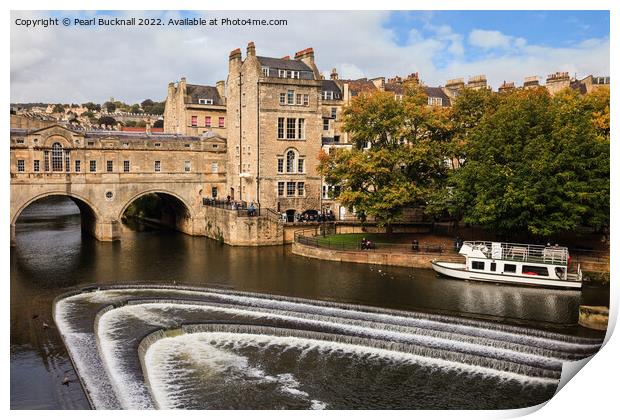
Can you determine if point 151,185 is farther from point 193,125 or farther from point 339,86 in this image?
point 339,86

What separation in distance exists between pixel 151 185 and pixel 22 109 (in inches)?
394

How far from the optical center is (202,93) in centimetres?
5638

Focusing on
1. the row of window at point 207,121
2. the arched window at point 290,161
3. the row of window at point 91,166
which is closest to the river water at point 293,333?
the row of window at point 91,166

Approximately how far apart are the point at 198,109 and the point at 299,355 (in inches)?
1542

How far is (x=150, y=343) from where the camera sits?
20.2 meters

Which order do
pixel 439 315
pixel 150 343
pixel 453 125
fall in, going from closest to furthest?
1. pixel 150 343
2. pixel 439 315
3. pixel 453 125

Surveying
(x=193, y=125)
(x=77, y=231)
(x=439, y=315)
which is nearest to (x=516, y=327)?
(x=439, y=315)

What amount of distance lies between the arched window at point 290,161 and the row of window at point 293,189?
2.83ft

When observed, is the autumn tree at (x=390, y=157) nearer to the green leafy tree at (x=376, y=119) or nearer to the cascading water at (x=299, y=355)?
the green leafy tree at (x=376, y=119)

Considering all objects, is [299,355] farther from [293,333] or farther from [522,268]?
[522,268]

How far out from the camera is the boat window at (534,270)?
93.5ft

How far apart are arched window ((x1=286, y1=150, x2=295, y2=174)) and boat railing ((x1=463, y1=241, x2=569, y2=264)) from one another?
666 inches

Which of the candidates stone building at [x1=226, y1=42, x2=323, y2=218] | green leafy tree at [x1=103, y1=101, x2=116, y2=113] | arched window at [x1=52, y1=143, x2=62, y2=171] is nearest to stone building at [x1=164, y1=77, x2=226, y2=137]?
stone building at [x1=226, y1=42, x2=323, y2=218]

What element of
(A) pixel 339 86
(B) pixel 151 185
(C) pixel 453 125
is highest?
(A) pixel 339 86
